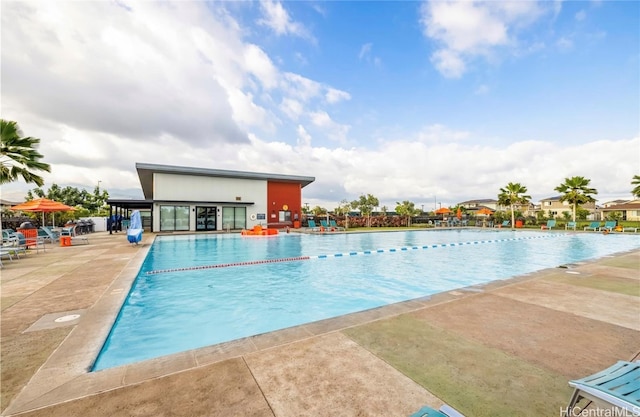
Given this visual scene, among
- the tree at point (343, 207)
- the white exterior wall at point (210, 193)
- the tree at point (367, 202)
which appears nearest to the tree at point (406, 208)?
the tree at point (367, 202)

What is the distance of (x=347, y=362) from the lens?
2576mm

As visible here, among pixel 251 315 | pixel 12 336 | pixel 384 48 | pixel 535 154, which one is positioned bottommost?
pixel 251 315

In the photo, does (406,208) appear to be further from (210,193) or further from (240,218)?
(210,193)

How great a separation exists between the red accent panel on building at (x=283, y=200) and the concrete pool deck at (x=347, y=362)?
22622 millimetres

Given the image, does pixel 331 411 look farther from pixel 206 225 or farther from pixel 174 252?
pixel 206 225

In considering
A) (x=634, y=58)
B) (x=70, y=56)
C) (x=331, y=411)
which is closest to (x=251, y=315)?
(x=331, y=411)

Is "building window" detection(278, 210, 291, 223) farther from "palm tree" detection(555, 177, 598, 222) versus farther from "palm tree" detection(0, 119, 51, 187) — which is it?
"palm tree" detection(555, 177, 598, 222)

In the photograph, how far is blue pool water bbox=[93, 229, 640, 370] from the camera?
4527 millimetres

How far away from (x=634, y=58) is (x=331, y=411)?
1759 cm

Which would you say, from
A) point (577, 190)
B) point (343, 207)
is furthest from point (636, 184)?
point (343, 207)

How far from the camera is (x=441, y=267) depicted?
9492mm

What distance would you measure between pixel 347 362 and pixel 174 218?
24088 millimetres

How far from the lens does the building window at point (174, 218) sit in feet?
73.9

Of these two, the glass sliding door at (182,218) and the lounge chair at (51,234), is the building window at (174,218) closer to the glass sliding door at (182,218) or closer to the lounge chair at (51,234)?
the glass sliding door at (182,218)
